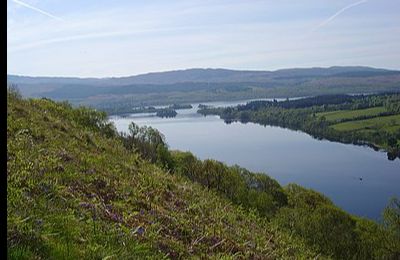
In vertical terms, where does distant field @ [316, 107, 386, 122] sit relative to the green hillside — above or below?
below

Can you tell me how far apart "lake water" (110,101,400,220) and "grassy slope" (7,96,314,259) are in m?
42.5

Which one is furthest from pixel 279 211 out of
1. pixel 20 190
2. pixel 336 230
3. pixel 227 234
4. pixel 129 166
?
pixel 20 190

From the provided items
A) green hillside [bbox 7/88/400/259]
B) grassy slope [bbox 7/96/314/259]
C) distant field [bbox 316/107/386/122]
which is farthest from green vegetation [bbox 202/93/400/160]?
grassy slope [bbox 7/96/314/259]

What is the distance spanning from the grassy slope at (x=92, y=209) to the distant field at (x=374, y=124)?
413ft

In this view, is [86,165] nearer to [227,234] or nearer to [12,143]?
[12,143]

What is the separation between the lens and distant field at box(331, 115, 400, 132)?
442 feet

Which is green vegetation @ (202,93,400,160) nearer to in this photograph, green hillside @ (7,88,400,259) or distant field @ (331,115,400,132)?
distant field @ (331,115,400,132)

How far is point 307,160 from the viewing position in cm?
11038

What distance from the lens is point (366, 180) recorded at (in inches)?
3553

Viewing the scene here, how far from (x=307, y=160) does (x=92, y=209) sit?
10497 centimetres

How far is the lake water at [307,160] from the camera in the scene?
81.5m

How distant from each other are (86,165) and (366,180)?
85.1 metres

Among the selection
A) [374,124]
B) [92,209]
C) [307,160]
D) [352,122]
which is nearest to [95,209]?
[92,209]

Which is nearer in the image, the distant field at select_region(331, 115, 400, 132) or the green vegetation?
the green vegetation
